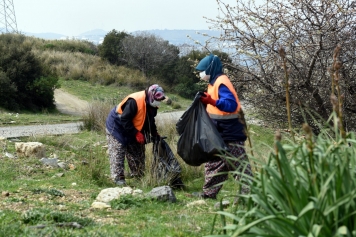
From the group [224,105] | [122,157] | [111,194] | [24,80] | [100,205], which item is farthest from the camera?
[24,80]

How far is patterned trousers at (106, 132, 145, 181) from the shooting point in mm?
7797

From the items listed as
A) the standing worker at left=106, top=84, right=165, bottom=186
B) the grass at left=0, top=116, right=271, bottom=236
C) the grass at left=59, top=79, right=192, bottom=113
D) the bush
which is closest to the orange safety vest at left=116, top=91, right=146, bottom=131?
the standing worker at left=106, top=84, right=165, bottom=186

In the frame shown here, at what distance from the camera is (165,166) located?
7.71m

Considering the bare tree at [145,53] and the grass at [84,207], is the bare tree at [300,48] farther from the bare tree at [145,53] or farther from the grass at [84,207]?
the bare tree at [145,53]

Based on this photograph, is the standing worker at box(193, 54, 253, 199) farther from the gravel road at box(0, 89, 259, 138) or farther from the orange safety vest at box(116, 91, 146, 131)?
the gravel road at box(0, 89, 259, 138)

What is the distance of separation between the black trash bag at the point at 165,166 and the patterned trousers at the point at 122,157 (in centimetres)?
26

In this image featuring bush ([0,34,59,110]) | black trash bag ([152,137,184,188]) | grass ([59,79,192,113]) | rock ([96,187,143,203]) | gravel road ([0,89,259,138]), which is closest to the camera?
rock ([96,187,143,203])

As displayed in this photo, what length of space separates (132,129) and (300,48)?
131 inches

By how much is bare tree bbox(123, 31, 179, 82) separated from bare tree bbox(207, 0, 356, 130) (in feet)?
95.6

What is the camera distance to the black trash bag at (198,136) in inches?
255

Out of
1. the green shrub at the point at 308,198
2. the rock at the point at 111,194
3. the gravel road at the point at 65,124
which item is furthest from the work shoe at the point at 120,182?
the gravel road at the point at 65,124

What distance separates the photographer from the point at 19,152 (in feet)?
32.6

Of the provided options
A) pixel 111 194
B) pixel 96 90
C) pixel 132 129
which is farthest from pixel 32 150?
pixel 96 90

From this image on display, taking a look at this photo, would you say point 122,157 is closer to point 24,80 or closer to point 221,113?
point 221,113
